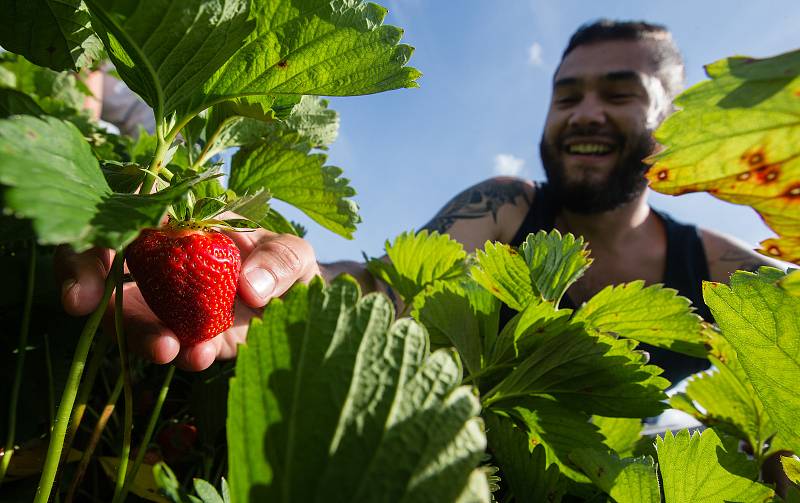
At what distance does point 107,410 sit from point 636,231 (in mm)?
3510

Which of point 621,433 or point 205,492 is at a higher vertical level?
point 205,492

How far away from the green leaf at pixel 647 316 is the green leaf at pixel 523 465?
0.11 m

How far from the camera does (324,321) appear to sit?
0.78 ft

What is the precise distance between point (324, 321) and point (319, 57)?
250 millimetres

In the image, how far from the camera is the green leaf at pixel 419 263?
73 centimetres

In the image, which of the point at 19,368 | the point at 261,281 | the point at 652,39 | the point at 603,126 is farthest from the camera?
the point at 652,39

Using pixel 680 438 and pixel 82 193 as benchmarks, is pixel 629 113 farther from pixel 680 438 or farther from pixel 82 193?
pixel 82 193

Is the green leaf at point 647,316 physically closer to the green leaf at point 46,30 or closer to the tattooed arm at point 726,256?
the green leaf at point 46,30

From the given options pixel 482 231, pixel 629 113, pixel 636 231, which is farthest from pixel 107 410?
pixel 636 231

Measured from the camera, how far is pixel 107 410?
39 cm

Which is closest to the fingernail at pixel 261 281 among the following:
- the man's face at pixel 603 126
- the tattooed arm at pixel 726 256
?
the man's face at pixel 603 126

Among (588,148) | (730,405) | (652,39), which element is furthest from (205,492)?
(652,39)

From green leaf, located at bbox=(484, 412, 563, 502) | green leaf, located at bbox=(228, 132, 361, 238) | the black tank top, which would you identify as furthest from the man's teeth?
green leaf, located at bbox=(484, 412, 563, 502)

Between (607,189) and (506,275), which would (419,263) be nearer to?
(506,275)
